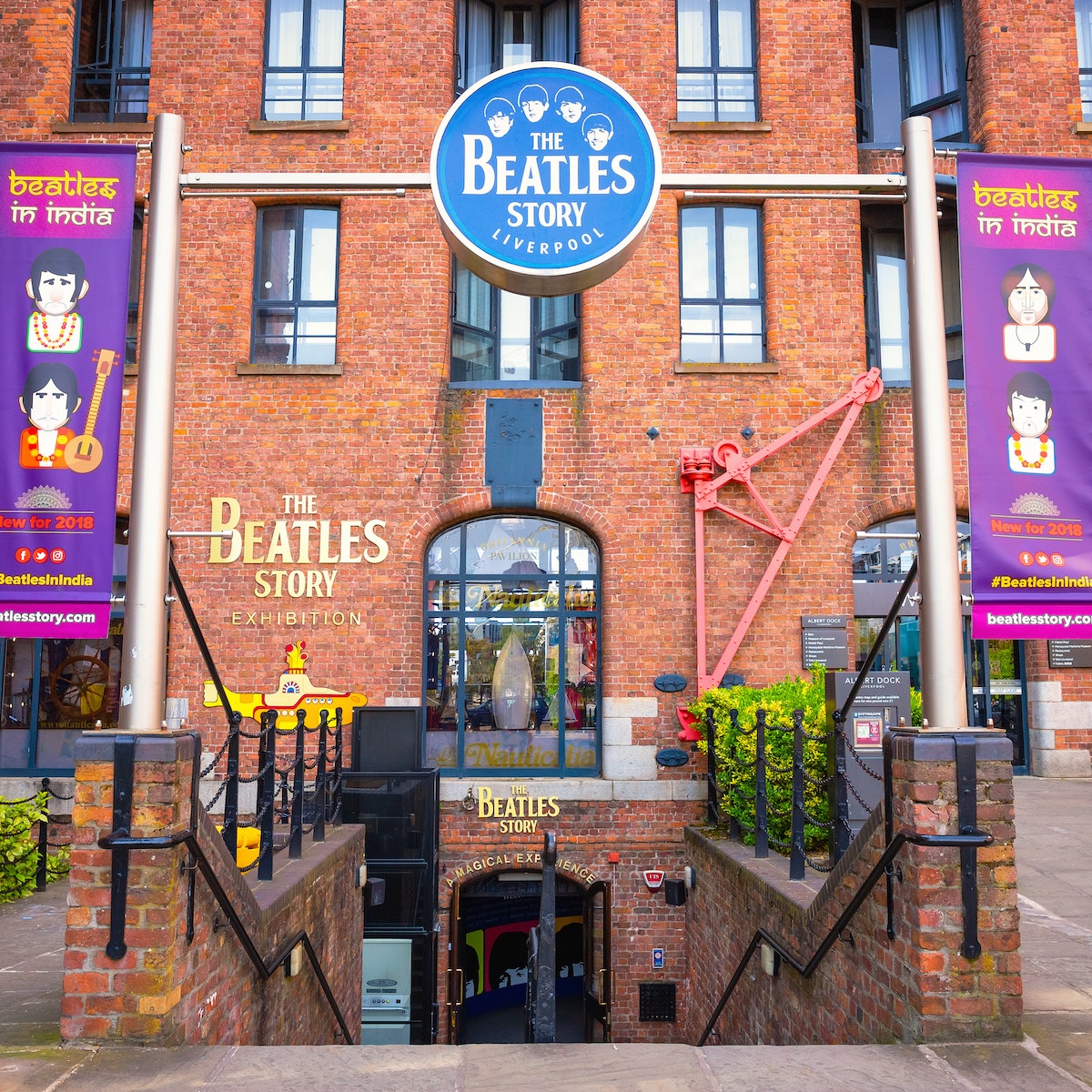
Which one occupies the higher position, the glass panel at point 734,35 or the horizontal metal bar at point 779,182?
the glass panel at point 734,35

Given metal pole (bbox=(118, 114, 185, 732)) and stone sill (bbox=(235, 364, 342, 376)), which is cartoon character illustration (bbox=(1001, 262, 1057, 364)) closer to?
metal pole (bbox=(118, 114, 185, 732))

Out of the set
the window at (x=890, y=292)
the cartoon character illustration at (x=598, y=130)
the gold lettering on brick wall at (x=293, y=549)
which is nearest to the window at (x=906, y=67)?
the window at (x=890, y=292)

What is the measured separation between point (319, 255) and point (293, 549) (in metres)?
3.62

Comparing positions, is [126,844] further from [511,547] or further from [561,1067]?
[511,547]

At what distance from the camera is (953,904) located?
433cm

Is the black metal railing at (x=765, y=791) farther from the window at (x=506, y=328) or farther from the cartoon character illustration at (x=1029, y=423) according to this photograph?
the window at (x=506, y=328)

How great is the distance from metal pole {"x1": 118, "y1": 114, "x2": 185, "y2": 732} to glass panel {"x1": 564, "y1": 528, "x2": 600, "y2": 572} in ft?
24.2

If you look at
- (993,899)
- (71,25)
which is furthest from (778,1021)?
(71,25)

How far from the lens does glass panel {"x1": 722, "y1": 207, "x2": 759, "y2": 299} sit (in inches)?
486

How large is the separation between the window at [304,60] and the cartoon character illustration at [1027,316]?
9702 millimetres

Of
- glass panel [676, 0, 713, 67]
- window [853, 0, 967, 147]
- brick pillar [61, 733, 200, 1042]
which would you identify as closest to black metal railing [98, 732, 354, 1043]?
brick pillar [61, 733, 200, 1042]

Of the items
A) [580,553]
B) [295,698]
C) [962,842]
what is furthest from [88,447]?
[580,553]

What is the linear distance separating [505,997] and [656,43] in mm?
12386

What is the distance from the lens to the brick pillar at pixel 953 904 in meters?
4.28
